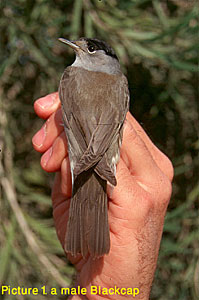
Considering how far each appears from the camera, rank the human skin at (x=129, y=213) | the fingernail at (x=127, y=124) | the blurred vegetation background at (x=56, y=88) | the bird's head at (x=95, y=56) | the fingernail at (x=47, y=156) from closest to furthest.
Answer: the human skin at (x=129, y=213) → the fingernail at (x=127, y=124) → the fingernail at (x=47, y=156) → the bird's head at (x=95, y=56) → the blurred vegetation background at (x=56, y=88)

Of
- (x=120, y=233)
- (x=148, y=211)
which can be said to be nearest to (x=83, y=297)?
(x=120, y=233)

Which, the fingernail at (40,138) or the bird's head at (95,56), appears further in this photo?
the bird's head at (95,56)

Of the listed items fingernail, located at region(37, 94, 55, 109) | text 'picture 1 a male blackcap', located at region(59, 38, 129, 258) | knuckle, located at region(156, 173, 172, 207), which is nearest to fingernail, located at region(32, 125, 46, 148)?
fingernail, located at region(37, 94, 55, 109)

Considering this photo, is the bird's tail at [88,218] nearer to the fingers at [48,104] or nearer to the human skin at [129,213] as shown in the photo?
the human skin at [129,213]

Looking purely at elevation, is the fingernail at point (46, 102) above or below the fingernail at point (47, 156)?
above

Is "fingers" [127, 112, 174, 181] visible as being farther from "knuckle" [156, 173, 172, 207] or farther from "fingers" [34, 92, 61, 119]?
"fingers" [34, 92, 61, 119]

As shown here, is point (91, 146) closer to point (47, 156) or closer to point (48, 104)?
point (47, 156)

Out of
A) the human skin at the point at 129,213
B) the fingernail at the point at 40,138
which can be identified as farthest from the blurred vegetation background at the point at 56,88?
the human skin at the point at 129,213
